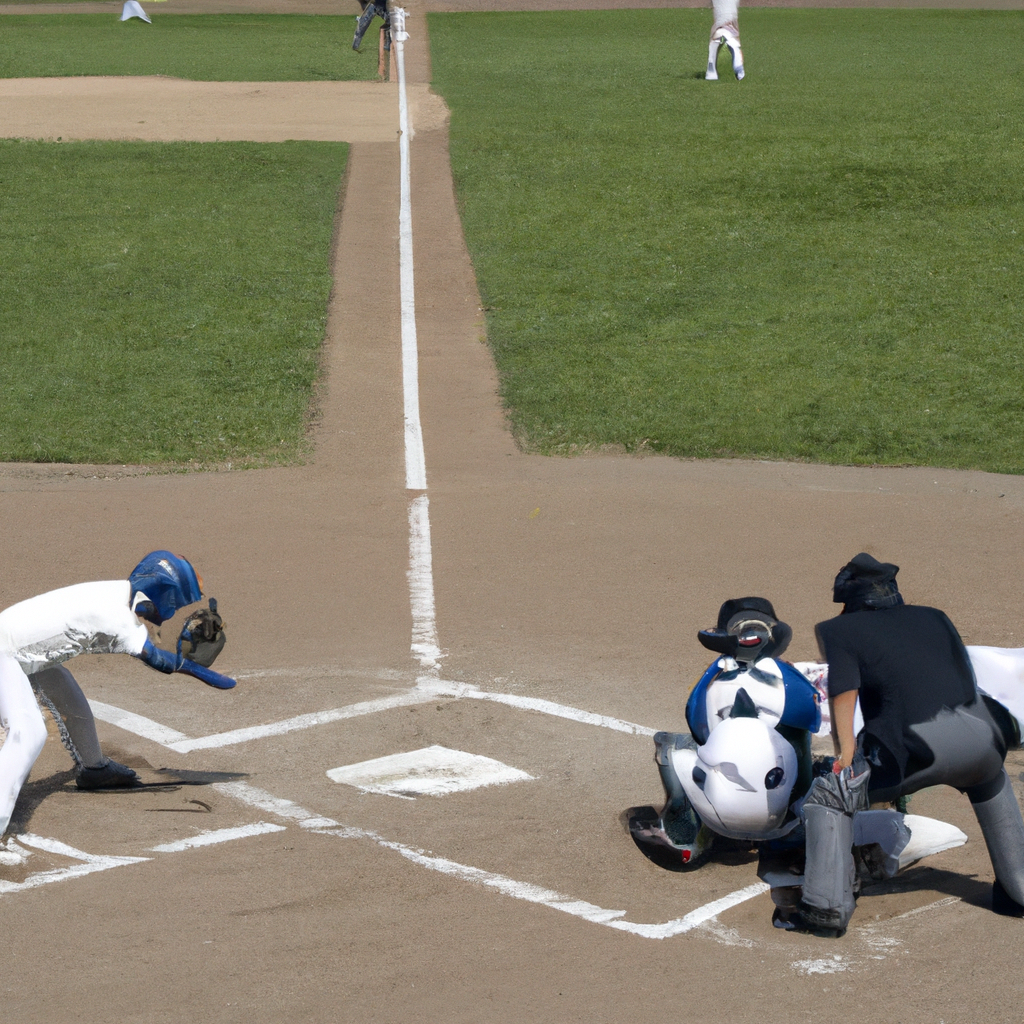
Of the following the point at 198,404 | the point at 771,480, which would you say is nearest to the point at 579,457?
the point at 771,480

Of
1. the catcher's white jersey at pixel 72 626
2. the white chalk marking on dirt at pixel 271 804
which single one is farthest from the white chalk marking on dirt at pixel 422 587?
the catcher's white jersey at pixel 72 626

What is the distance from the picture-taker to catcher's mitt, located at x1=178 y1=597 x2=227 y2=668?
21.4ft

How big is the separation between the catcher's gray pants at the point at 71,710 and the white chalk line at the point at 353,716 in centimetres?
76

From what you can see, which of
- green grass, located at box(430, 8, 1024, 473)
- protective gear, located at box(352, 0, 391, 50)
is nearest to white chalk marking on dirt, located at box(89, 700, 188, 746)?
green grass, located at box(430, 8, 1024, 473)

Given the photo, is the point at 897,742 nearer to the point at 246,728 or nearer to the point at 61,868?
the point at 61,868

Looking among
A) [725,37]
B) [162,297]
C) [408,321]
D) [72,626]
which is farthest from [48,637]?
[725,37]

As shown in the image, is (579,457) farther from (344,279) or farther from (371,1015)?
(371,1015)

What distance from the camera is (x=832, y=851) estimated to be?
18.0ft

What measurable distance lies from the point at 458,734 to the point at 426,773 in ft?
1.86

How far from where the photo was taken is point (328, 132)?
25766 mm

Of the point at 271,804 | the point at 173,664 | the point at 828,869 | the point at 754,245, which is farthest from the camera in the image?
the point at 754,245

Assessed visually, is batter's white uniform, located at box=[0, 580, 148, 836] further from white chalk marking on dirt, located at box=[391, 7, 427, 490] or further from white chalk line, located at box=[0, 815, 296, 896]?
white chalk marking on dirt, located at box=[391, 7, 427, 490]

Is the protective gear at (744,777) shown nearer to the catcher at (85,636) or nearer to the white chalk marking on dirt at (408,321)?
the catcher at (85,636)

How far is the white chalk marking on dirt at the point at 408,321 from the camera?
42.2ft
